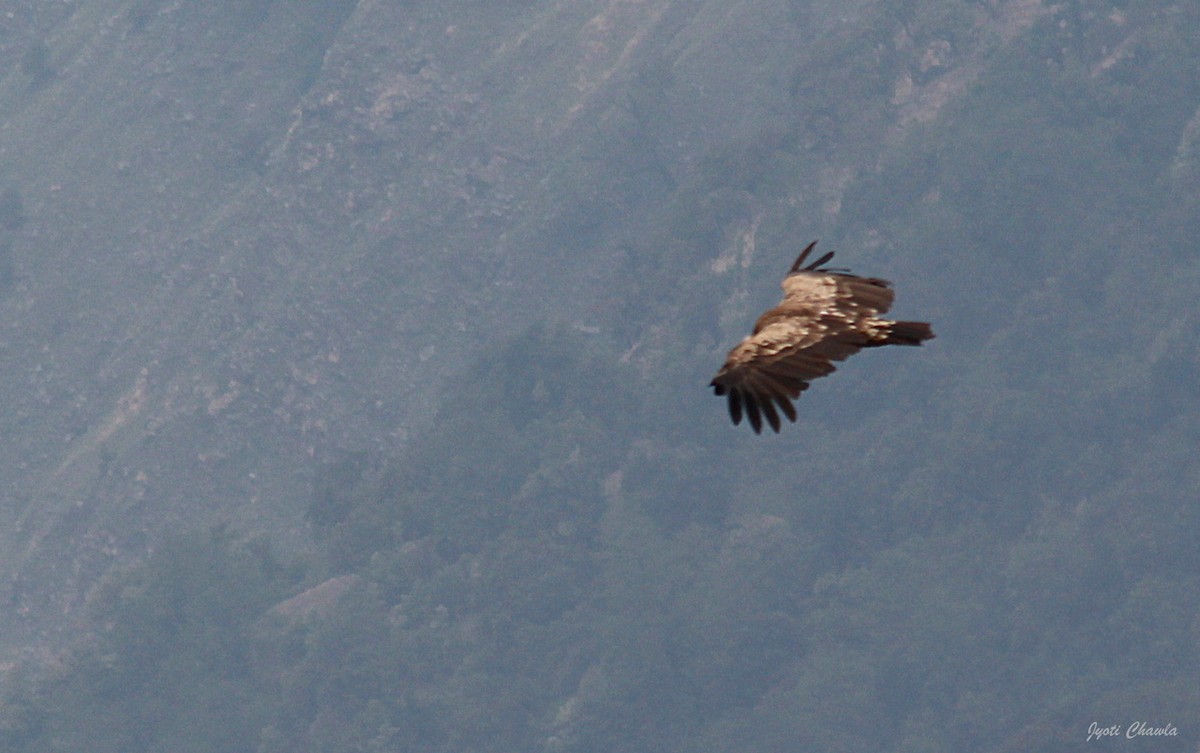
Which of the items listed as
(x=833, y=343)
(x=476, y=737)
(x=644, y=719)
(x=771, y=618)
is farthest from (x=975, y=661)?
(x=833, y=343)

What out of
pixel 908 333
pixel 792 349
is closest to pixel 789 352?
pixel 792 349

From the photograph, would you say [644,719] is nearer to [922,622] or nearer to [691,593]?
[691,593]

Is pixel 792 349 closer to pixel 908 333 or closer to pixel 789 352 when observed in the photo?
pixel 789 352

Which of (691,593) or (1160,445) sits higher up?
(1160,445)

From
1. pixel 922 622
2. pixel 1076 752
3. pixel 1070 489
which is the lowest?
pixel 1076 752

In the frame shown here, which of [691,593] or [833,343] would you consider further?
[691,593]
